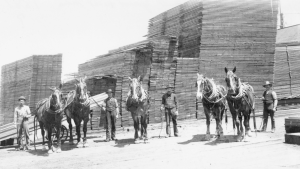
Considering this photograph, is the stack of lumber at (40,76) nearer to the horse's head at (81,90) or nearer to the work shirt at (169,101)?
the horse's head at (81,90)

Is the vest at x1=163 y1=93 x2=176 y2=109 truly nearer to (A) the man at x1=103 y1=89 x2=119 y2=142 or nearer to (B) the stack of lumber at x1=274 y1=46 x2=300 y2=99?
(A) the man at x1=103 y1=89 x2=119 y2=142

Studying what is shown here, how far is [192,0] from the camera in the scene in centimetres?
1822

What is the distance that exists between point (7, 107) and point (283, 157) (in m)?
17.8

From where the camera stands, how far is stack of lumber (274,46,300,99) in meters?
17.0

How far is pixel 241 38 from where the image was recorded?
1722cm

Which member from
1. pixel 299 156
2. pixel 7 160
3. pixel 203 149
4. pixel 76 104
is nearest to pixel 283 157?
pixel 299 156

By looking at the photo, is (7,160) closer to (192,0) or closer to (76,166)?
(76,166)

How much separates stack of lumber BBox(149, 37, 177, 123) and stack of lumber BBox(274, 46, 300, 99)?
6578mm

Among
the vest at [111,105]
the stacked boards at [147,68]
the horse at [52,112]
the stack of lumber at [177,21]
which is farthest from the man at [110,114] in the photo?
the stack of lumber at [177,21]

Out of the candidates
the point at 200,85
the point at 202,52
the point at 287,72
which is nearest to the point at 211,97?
the point at 200,85

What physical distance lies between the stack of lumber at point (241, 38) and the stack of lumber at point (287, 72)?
0.54 m

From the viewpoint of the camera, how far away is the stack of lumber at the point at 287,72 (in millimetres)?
17016

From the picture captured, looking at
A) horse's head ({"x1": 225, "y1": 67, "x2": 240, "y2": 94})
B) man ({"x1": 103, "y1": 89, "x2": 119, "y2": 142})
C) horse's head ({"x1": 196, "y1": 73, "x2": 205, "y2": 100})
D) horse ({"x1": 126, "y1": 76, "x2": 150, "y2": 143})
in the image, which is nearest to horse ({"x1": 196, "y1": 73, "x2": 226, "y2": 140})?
horse's head ({"x1": 196, "y1": 73, "x2": 205, "y2": 100})

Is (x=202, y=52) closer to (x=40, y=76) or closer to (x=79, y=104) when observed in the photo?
(x=79, y=104)
